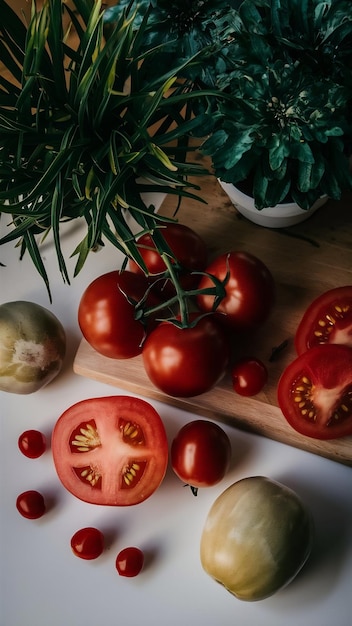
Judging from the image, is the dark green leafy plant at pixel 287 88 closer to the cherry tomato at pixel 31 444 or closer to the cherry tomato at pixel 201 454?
the cherry tomato at pixel 201 454

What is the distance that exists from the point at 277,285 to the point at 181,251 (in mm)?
179

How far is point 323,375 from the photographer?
921 mm

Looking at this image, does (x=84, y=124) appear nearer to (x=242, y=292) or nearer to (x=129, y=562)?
(x=242, y=292)

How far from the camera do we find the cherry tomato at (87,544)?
100 centimetres

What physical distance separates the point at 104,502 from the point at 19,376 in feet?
0.80

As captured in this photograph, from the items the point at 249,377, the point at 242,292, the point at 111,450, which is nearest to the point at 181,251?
the point at 242,292

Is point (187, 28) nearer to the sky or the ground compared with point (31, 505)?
nearer to the sky

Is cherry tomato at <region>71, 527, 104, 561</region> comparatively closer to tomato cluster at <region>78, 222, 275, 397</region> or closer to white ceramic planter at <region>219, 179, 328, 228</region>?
tomato cluster at <region>78, 222, 275, 397</region>

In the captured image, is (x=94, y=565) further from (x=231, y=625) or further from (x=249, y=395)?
(x=249, y=395)

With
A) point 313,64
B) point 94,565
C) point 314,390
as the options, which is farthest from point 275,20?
point 94,565

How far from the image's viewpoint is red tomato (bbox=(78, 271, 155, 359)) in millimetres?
988

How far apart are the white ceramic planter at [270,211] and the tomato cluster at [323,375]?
0.15 m

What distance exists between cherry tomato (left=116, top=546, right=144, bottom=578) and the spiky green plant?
438 mm

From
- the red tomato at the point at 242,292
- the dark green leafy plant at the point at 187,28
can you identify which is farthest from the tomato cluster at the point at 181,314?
the dark green leafy plant at the point at 187,28
